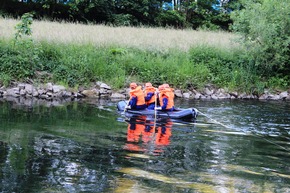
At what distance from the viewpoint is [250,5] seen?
20.8m

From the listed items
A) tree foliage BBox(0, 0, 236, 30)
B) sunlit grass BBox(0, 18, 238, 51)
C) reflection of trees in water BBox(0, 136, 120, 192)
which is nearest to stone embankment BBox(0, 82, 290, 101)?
sunlit grass BBox(0, 18, 238, 51)

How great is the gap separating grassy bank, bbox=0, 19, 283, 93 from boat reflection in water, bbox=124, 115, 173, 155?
636 centimetres

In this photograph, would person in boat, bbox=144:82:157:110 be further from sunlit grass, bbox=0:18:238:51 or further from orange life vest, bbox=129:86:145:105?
sunlit grass, bbox=0:18:238:51

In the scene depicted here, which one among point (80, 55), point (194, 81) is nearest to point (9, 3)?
point (80, 55)

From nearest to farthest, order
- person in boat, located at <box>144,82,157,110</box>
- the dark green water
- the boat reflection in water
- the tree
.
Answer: the dark green water, the boat reflection in water, person in boat, located at <box>144,82,157,110</box>, the tree

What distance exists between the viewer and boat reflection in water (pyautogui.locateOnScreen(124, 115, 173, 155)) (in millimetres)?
8695

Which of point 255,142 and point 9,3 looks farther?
point 9,3

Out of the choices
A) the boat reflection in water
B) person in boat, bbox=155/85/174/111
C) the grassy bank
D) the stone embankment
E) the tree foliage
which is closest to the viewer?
the boat reflection in water

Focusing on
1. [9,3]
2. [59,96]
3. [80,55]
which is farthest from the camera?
[9,3]

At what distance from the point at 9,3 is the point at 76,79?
53.6 ft

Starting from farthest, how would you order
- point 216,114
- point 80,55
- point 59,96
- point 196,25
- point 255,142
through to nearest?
point 196,25 → point 80,55 → point 59,96 → point 216,114 → point 255,142

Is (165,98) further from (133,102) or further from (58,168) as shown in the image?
(58,168)

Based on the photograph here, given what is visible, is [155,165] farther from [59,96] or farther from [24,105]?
[59,96]

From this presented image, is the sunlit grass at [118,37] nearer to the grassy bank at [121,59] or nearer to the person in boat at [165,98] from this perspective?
the grassy bank at [121,59]
